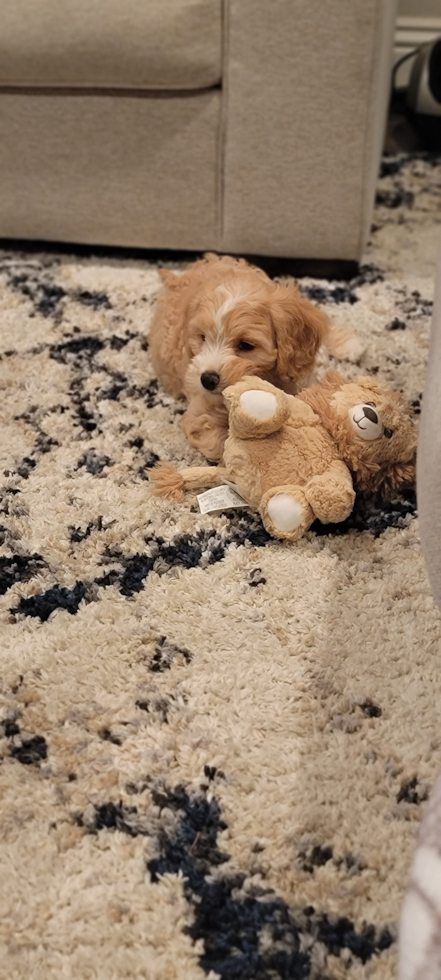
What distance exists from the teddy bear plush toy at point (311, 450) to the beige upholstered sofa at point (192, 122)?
0.74m

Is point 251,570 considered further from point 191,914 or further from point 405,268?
point 405,268

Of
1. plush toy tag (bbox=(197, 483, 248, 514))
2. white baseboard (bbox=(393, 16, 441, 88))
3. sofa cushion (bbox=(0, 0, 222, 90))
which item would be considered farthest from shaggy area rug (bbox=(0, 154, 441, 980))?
white baseboard (bbox=(393, 16, 441, 88))

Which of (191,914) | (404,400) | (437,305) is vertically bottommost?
(191,914)

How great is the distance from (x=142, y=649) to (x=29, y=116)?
4.42 feet

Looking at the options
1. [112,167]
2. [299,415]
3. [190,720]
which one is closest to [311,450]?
[299,415]

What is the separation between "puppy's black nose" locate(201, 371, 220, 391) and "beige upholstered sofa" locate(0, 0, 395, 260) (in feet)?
2.32

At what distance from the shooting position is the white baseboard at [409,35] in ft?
9.61

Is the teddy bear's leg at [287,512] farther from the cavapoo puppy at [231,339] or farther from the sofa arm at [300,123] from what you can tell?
the sofa arm at [300,123]

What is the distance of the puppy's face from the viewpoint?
124 centimetres

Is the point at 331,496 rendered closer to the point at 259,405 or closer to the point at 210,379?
the point at 259,405

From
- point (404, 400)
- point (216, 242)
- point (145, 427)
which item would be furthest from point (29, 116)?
point (404, 400)

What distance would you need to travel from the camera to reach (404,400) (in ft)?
4.53

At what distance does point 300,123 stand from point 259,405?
34.0 inches

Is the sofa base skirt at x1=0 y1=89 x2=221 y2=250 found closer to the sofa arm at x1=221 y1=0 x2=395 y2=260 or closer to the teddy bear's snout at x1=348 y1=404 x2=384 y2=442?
the sofa arm at x1=221 y1=0 x2=395 y2=260
